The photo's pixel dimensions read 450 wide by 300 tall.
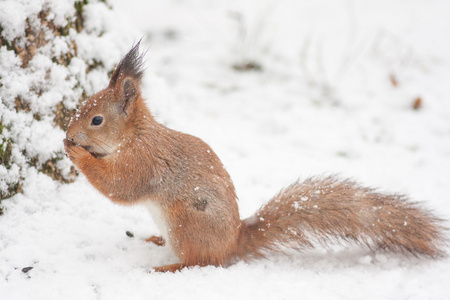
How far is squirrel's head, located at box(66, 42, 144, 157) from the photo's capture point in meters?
1.90

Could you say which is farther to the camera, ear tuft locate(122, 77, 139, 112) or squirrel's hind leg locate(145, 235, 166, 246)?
A: squirrel's hind leg locate(145, 235, 166, 246)

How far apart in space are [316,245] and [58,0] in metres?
1.79

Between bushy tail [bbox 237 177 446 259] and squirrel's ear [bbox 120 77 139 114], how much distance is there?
29.7 inches

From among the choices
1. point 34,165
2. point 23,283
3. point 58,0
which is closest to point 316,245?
point 23,283

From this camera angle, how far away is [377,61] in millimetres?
4121

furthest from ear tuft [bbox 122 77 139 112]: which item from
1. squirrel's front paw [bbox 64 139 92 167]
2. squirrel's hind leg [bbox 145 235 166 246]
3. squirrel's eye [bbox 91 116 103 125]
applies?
squirrel's hind leg [bbox 145 235 166 246]

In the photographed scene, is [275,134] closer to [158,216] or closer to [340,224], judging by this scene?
[340,224]

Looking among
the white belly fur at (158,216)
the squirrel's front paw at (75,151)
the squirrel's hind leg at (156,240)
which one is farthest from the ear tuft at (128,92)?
the squirrel's hind leg at (156,240)

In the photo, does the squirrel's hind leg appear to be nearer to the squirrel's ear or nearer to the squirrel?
the squirrel

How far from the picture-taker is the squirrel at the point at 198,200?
1.91 meters

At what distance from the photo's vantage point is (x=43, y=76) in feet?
7.32

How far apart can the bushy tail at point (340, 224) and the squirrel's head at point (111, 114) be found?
2.34ft

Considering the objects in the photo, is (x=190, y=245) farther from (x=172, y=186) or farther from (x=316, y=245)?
(x=316, y=245)

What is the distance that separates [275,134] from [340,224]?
143cm
